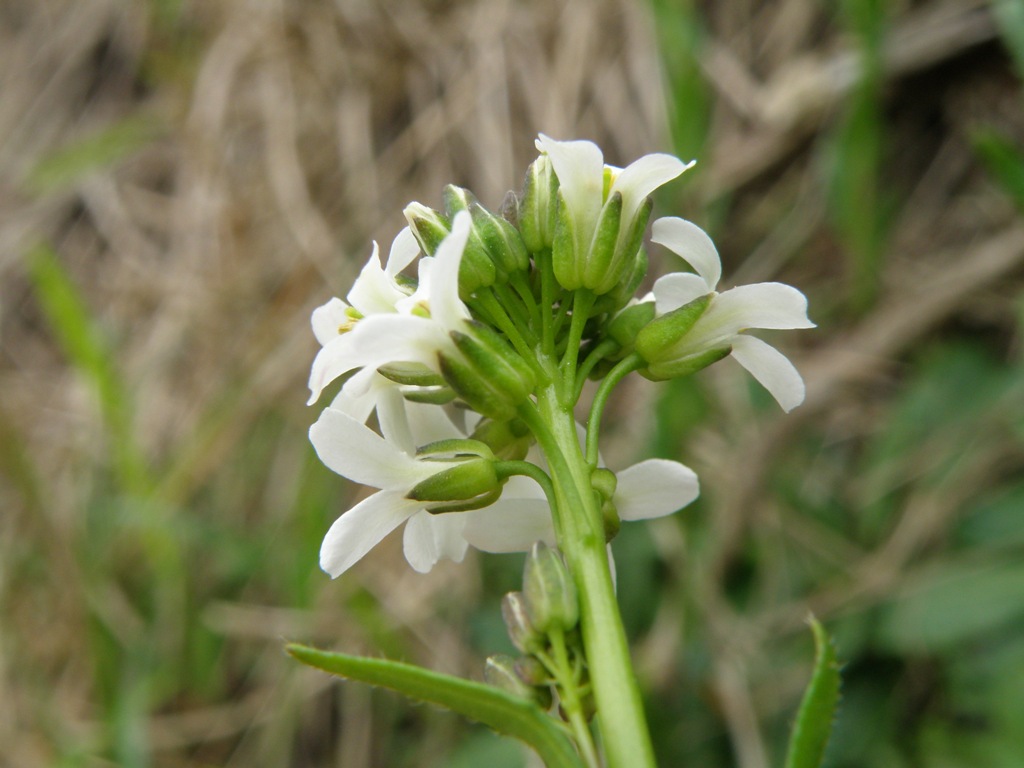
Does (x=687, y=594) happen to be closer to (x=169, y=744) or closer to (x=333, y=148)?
(x=169, y=744)

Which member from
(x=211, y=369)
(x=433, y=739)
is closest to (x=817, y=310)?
(x=433, y=739)

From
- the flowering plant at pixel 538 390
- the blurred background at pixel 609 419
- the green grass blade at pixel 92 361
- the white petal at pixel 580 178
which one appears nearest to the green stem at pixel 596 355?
the flowering plant at pixel 538 390

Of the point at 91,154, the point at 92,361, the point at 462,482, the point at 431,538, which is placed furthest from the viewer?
the point at 91,154

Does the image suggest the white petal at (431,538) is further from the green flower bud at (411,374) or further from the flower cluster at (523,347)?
the green flower bud at (411,374)

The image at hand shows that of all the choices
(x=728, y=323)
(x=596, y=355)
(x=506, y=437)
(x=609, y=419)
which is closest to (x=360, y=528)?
(x=506, y=437)

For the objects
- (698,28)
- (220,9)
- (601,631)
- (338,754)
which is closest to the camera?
(601,631)

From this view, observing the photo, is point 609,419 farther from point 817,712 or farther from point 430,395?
point 817,712
